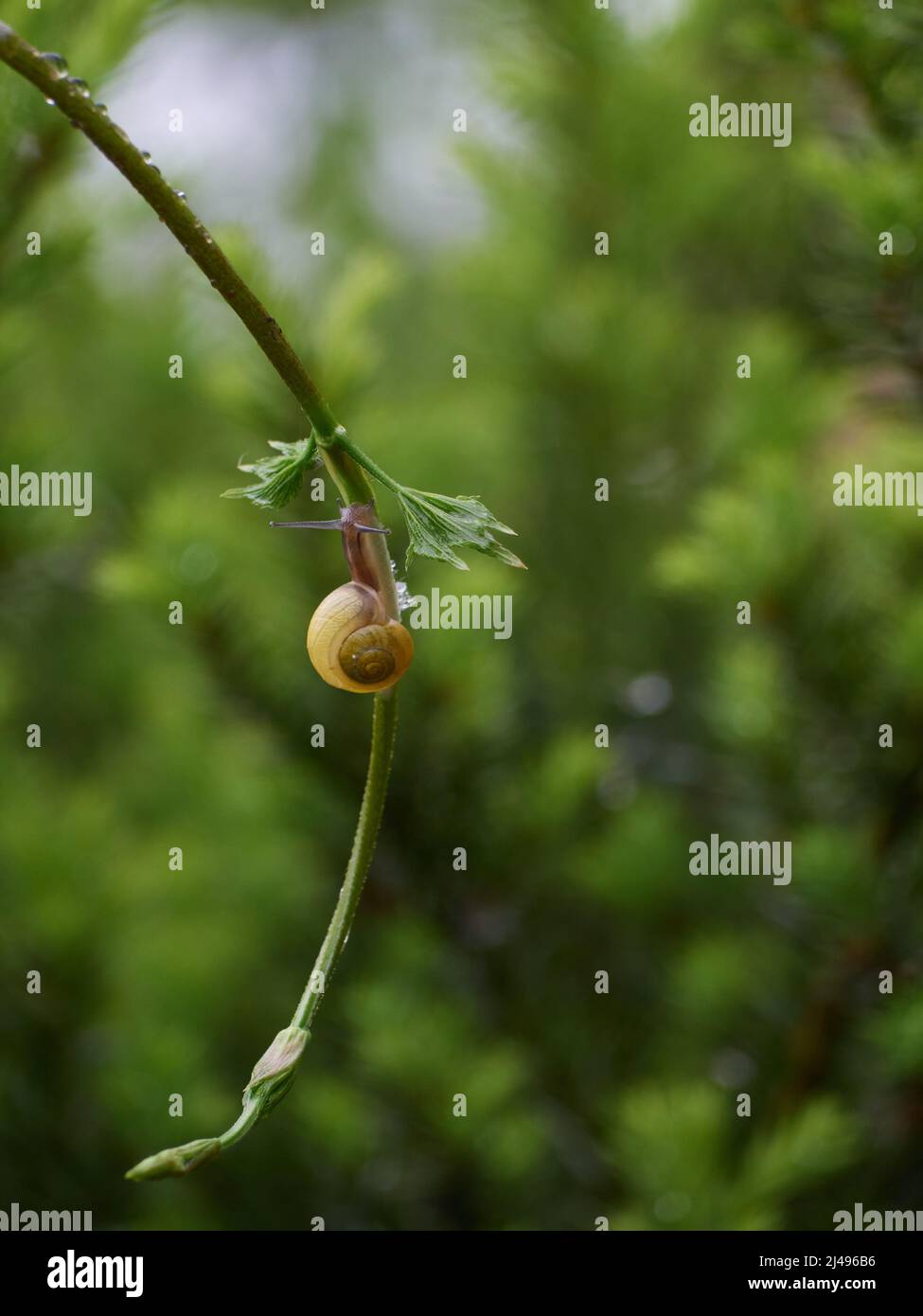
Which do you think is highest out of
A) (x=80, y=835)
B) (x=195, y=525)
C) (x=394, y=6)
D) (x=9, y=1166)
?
(x=394, y=6)

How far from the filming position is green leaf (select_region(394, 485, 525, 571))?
153 mm

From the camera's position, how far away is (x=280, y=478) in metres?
0.16

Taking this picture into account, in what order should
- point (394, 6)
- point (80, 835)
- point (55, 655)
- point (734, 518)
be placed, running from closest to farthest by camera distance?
point (734, 518) < point (80, 835) < point (55, 655) < point (394, 6)

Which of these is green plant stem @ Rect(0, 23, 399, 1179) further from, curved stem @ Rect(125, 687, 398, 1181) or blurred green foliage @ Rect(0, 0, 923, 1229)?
blurred green foliage @ Rect(0, 0, 923, 1229)

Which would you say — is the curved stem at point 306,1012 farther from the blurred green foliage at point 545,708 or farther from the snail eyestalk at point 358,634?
the blurred green foliage at point 545,708

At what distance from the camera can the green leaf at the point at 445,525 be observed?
153 millimetres

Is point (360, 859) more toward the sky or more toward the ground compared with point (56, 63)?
more toward the ground

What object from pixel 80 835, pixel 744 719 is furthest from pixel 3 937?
pixel 744 719

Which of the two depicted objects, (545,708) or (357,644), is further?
(545,708)

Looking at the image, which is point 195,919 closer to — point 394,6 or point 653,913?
point 653,913

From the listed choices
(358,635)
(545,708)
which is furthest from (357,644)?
(545,708)

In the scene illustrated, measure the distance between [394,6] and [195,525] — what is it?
58cm

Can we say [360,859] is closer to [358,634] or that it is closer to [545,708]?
[358,634]

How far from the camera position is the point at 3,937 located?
424mm
